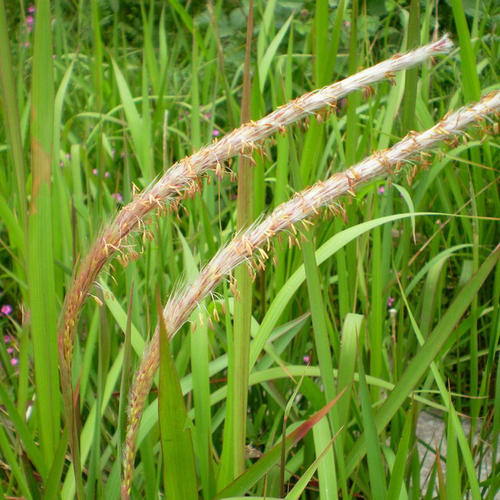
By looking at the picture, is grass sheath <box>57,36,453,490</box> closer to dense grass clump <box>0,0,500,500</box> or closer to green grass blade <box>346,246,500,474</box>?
dense grass clump <box>0,0,500,500</box>

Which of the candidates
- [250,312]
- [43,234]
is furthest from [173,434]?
[43,234]

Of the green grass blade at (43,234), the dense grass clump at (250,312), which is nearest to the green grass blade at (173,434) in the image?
the dense grass clump at (250,312)

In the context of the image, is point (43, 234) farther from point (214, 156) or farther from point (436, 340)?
point (436, 340)

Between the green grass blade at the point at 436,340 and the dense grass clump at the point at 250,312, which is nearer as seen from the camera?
the dense grass clump at the point at 250,312

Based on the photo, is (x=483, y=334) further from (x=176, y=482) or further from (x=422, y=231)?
(x=176, y=482)

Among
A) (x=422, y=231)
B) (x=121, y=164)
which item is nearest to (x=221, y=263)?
(x=422, y=231)

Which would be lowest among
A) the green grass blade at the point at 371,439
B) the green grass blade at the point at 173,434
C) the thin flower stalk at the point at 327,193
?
the green grass blade at the point at 371,439

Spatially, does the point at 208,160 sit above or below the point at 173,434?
above

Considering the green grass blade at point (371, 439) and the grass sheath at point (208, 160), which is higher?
the grass sheath at point (208, 160)

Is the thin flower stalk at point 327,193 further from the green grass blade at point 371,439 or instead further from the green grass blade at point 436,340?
the green grass blade at point 371,439
